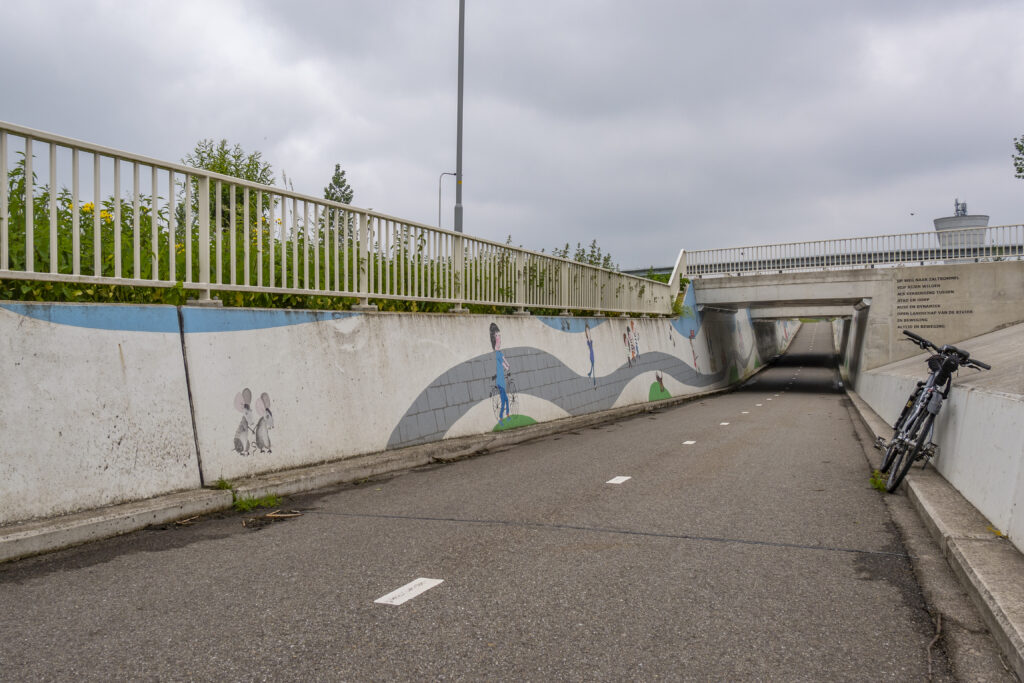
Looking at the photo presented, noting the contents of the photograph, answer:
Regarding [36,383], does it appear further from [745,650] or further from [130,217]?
[745,650]

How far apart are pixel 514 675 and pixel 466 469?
5677mm

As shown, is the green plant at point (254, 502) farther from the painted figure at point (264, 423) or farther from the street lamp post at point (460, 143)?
the street lamp post at point (460, 143)

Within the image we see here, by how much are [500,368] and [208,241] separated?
6.05m

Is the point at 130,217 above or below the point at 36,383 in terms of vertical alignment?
above

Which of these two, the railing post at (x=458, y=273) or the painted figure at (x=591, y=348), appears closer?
the railing post at (x=458, y=273)

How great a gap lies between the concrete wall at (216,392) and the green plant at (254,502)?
1.24 ft

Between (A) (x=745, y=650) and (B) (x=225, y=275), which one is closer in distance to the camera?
(A) (x=745, y=650)

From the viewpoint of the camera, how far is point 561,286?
617 inches

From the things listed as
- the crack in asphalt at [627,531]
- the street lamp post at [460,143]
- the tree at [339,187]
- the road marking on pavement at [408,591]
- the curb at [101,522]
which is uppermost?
the tree at [339,187]


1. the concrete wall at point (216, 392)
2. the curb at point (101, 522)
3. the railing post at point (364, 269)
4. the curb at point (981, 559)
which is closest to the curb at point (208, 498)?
→ the curb at point (101, 522)

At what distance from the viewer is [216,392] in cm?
650

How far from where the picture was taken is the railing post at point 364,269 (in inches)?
352

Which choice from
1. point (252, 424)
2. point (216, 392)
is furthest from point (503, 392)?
point (216, 392)

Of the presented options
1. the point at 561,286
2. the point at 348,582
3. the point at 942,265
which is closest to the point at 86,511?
the point at 348,582
